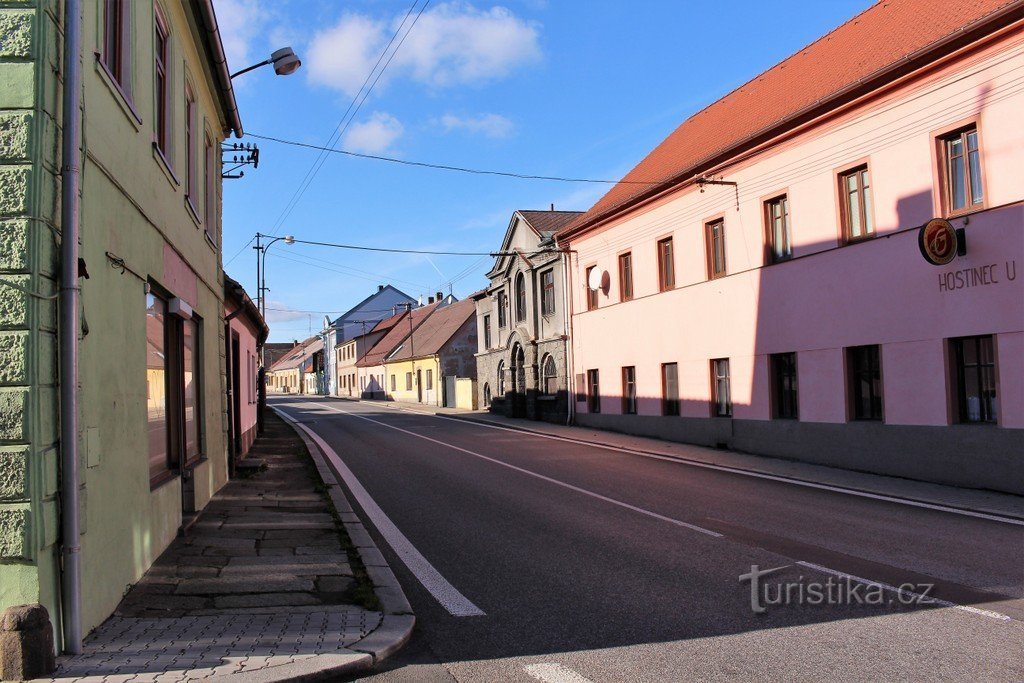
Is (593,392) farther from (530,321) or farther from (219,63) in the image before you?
(219,63)

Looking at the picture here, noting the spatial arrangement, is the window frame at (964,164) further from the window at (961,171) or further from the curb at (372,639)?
the curb at (372,639)

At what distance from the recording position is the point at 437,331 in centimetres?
5600

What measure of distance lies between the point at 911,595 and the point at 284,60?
12179 mm

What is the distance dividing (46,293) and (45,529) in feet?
4.58

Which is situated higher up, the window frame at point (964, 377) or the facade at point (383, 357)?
the facade at point (383, 357)

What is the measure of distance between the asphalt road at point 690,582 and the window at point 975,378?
2.97 metres

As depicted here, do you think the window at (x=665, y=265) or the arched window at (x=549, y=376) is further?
the arched window at (x=549, y=376)

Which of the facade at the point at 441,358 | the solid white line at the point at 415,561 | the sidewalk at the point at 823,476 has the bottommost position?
the sidewalk at the point at 823,476

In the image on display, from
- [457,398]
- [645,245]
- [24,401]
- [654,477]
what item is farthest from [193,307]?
[457,398]

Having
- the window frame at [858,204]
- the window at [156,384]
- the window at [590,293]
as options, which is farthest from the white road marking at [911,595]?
the window at [590,293]

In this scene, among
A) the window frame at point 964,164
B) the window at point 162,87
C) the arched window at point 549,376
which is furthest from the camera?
the arched window at point 549,376

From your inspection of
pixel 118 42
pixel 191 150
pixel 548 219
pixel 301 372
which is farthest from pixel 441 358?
pixel 301 372

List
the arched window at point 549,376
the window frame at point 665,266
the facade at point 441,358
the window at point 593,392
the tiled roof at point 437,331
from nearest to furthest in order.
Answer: the window frame at point 665,266, the window at point 593,392, the arched window at point 549,376, the facade at point 441,358, the tiled roof at point 437,331

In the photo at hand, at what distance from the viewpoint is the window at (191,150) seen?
1062cm
